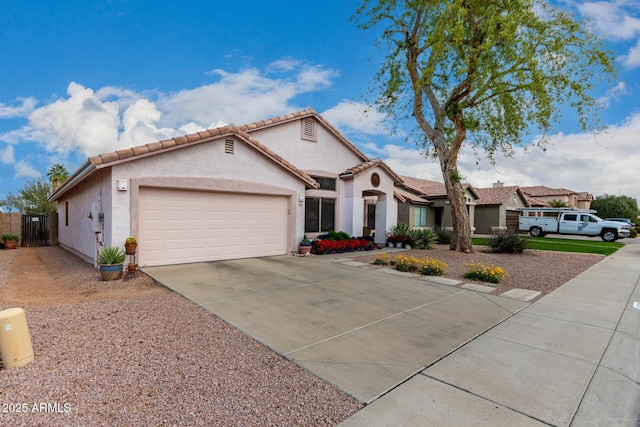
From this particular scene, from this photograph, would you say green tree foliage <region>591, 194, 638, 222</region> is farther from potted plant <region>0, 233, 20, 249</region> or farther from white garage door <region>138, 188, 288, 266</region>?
potted plant <region>0, 233, 20, 249</region>

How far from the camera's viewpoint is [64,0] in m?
10.7

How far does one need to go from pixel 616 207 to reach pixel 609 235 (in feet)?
156

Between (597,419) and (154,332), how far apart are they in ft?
16.9

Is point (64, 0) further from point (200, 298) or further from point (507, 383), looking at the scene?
point (507, 383)

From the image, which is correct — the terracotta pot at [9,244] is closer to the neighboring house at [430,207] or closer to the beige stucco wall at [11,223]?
the beige stucco wall at [11,223]

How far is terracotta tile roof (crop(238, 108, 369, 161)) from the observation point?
13953mm

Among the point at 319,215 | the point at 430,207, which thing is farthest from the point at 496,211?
the point at 319,215

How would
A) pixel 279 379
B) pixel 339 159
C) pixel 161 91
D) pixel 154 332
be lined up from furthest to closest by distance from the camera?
pixel 339 159
pixel 161 91
pixel 154 332
pixel 279 379

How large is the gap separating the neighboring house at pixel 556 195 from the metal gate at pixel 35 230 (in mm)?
52781

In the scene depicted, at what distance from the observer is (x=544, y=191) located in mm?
51906

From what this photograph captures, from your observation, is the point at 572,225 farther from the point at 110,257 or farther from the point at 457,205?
the point at 110,257

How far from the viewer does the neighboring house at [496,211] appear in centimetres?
2964

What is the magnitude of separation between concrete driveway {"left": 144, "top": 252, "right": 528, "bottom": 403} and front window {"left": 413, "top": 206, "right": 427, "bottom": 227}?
1616cm

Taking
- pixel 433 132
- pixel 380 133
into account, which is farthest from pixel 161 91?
pixel 433 132
